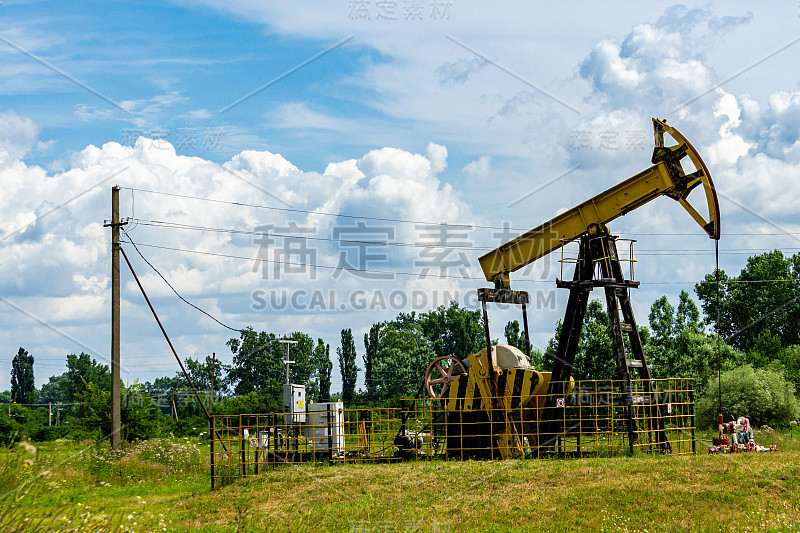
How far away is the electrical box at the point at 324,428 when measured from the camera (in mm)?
18064

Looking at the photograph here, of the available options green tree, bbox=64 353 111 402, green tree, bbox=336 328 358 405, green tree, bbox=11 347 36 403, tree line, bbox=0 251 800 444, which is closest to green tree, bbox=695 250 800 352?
tree line, bbox=0 251 800 444

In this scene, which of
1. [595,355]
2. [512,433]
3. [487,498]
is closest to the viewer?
[487,498]

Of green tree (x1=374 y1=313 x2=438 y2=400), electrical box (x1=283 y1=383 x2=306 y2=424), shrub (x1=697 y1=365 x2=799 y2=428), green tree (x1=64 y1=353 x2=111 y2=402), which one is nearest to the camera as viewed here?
electrical box (x1=283 y1=383 x2=306 y2=424)

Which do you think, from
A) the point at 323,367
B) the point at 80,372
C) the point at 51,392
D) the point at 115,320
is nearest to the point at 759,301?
the point at 323,367

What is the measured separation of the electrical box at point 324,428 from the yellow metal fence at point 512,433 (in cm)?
2

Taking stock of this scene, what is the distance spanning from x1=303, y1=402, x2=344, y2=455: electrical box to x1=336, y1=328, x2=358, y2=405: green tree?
39.4 metres

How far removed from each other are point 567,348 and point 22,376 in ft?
291

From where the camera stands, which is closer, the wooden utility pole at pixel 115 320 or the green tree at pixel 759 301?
the wooden utility pole at pixel 115 320

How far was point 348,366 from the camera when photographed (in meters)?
58.6

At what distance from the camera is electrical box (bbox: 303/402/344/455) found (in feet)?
59.3

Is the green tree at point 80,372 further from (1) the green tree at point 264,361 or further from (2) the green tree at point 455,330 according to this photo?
(2) the green tree at point 455,330

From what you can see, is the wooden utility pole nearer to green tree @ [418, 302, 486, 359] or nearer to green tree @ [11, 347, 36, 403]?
green tree @ [418, 302, 486, 359]

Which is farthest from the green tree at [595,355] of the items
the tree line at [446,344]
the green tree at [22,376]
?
the green tree at [22,376]

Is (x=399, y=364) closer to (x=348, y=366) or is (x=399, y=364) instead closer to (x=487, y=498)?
(x=348, y=366)
